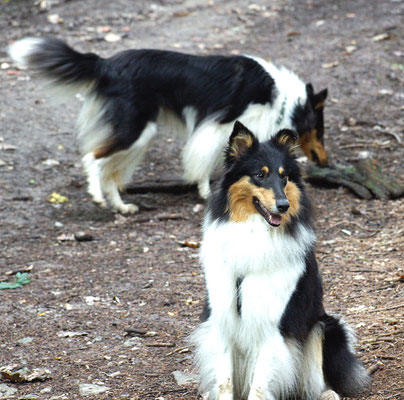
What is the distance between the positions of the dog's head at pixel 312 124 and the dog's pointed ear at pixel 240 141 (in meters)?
3.85

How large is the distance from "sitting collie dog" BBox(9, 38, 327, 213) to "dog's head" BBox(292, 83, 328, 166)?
0.01 metres

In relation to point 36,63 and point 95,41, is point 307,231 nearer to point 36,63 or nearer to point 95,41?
point 36,63

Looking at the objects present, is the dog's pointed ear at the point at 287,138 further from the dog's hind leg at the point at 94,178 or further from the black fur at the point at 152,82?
the dog's hind leg at the point at 94,178

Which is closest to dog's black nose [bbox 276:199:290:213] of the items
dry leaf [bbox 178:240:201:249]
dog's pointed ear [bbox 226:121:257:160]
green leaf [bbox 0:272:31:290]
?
dog's pointed ear [bbox 226:121:257:160]

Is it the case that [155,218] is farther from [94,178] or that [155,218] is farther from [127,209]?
[94,178]

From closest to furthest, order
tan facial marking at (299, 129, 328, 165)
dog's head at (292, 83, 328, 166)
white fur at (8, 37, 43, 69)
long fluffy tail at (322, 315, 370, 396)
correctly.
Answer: long fluffy tail at (322, 315, 370, 396)
white fur at (8, 37, 43, 69)
dog's head at (292, 83, 328, 166)
tan facial marking at (299, 129, 328, 165)

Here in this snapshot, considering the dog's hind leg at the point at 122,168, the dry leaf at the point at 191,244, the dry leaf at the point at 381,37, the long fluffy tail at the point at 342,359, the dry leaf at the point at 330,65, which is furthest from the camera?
the dry leaf at the point at 381,37

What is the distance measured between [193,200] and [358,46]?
475 cm

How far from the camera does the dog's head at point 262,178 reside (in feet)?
11.8

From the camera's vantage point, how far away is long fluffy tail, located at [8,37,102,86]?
714 cm

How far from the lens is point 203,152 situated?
24.2 ft

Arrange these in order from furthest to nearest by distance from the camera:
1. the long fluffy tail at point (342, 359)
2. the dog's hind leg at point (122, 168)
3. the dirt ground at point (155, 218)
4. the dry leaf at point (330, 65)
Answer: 1. the dry leaf at point (330, 65)
2. the dog's hind leg at point (122, 168)
3. the dirt ground at point (155, 218)
4. the long fluffy tail at point (342, 359)

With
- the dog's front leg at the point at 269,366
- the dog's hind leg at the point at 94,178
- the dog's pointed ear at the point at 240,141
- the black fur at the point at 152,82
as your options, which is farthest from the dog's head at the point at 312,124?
the dog's front leg at the point at 269,366

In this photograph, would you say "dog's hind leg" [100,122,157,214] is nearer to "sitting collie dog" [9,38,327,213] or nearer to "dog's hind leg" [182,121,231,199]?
"sitting collie dog" [9,38,327,213]
